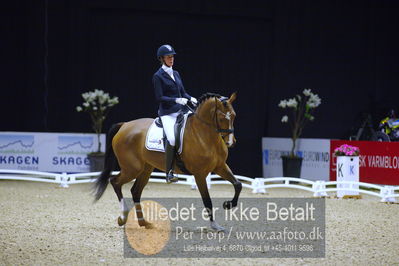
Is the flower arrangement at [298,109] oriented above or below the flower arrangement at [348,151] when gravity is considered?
above

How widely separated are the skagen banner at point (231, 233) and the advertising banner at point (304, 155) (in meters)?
4.51

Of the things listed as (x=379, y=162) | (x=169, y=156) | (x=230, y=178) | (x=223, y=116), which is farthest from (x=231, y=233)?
(x=379, y=162)

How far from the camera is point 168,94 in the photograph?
6.64m

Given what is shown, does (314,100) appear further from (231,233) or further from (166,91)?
(231,233)

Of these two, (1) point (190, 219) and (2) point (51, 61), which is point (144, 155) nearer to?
(1) point (190, 219)

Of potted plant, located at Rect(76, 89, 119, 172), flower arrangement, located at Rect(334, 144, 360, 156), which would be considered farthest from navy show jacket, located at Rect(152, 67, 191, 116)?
potted plant, located at Rect(76, 89, 119, 172)

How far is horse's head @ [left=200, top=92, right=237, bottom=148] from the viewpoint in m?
6.21

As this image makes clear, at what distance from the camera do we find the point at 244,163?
1562cm

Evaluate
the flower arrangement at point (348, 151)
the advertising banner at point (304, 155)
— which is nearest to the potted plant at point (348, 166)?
the flower arrangement at point (348, 151)

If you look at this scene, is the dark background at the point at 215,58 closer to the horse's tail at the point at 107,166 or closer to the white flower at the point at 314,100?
the white flower at the point at 314,100

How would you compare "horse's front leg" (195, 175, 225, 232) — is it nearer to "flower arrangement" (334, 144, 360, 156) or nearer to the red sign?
"flower arrangement" (334, 144, 360, 156)

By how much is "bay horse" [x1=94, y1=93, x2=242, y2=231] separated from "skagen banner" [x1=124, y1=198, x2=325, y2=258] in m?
0.32

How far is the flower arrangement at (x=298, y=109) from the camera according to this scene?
46.5 ft

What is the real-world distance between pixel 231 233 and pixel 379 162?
18.8 feet
